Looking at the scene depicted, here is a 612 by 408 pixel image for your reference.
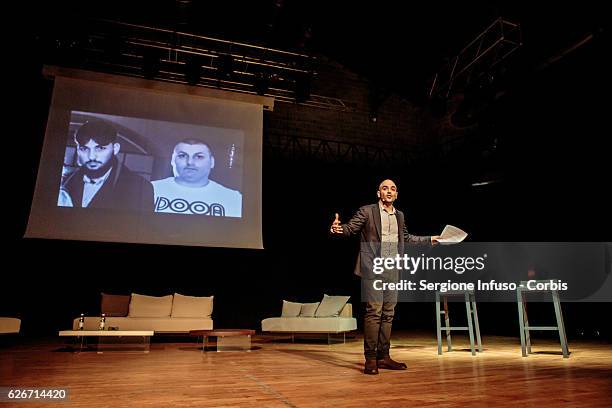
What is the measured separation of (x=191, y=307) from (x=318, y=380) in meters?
4.72

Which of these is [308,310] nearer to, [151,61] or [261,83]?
[261,83]

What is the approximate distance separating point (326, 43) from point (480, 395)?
28.1ft

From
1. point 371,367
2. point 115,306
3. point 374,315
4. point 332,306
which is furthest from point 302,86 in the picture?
point 371,367

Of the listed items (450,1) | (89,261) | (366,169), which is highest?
(450,1)

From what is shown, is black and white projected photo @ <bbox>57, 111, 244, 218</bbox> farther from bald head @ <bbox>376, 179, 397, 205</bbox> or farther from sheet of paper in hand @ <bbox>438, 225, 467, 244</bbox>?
sheet of paper in hand @ <bbox>438, 225, 467, 244</bbox>

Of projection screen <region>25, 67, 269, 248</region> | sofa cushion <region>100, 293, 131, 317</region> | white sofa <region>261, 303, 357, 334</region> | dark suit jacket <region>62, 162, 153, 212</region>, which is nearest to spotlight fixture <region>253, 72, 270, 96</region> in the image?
projection screen <region>25, 67, 269, 248</region>

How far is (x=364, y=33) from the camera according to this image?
817cm

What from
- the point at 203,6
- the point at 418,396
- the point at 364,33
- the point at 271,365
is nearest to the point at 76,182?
the point at 203,6

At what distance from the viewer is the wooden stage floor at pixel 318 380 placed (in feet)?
7.26

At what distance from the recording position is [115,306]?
23.6 ft

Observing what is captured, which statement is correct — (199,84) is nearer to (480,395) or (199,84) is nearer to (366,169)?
(366,169)

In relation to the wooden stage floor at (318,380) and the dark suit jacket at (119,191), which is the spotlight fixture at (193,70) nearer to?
the dark suit jacket at (119,191)

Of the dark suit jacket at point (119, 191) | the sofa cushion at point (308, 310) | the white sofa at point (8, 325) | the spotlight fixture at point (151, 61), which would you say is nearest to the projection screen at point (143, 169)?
the dark suit jacket at point (119, 191)

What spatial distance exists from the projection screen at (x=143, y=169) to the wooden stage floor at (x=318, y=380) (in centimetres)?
247
